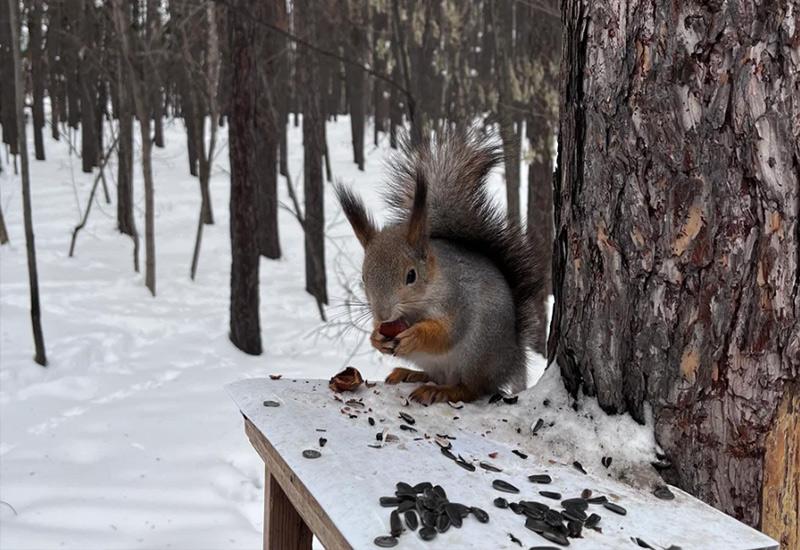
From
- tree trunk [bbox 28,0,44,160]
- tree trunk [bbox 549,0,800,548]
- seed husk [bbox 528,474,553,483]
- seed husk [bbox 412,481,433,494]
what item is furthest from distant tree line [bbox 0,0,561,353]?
seed husk [bbox 412,481,433,494]

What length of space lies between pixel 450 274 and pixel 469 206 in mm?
235

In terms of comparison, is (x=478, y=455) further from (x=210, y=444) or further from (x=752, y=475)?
(x=210, y=444)

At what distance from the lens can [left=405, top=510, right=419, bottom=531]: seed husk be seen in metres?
1.01

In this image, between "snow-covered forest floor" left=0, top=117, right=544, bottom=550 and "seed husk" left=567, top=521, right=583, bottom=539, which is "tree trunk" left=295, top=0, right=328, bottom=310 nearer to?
"snow-covered forest floor" left=0, top=117, right=544, bottom=550

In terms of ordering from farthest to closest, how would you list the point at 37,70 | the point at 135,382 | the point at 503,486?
1. the point at 37,70
2. the point at 135,382
3. the point at 503,486

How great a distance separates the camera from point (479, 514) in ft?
3.52

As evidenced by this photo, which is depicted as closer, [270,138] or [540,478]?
[540,478]

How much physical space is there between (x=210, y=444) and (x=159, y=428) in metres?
0.39

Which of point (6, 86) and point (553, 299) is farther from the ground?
point (6, 86)

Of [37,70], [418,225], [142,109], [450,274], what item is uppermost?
[37,70]

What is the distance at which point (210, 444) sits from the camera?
13.2 ft

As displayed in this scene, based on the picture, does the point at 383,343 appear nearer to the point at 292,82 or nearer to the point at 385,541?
the point at 385,541

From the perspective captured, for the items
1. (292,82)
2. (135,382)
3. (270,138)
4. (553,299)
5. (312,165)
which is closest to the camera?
(553,299)

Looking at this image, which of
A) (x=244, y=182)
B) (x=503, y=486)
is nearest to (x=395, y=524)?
(x=503, y=486)
